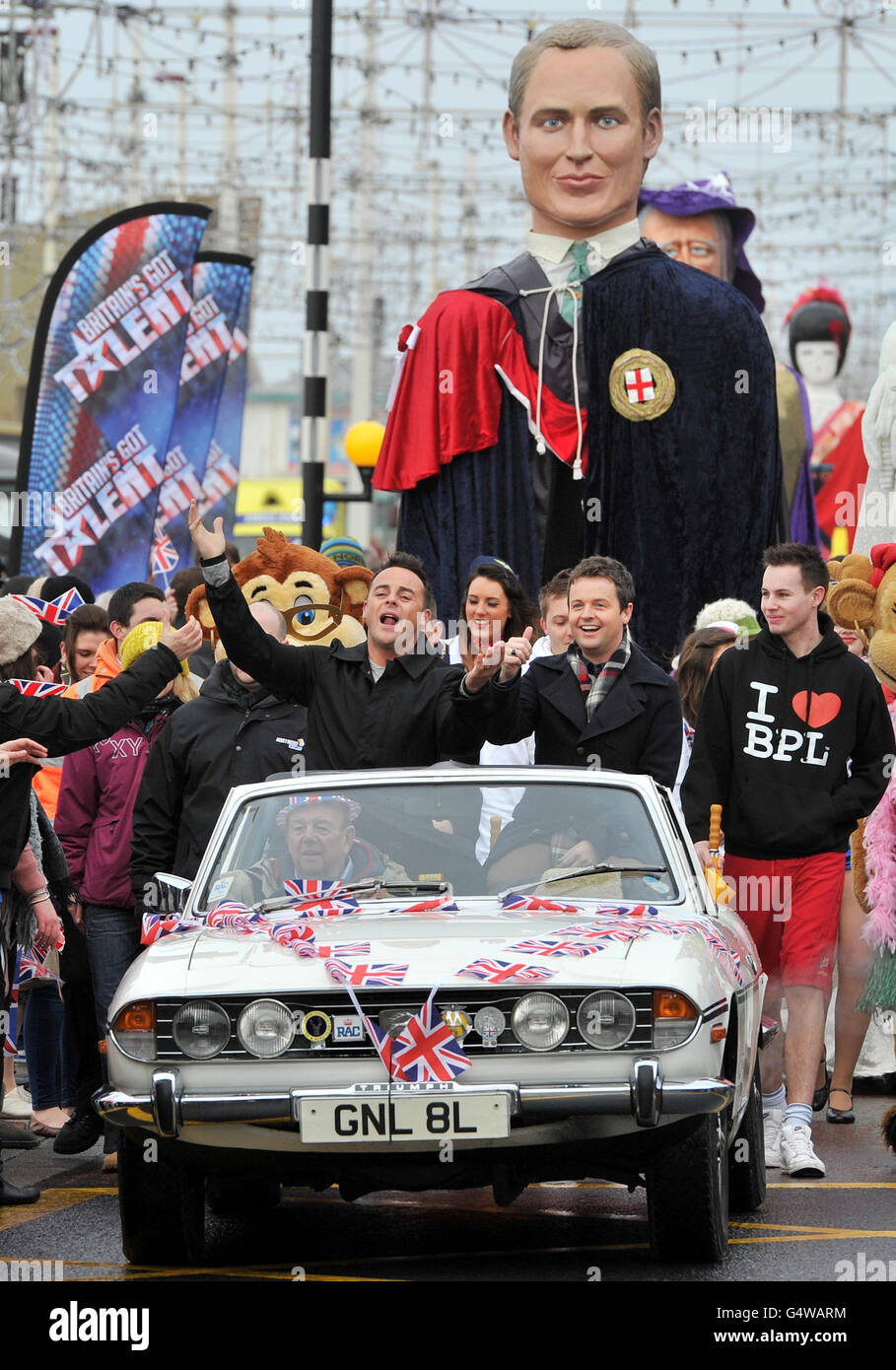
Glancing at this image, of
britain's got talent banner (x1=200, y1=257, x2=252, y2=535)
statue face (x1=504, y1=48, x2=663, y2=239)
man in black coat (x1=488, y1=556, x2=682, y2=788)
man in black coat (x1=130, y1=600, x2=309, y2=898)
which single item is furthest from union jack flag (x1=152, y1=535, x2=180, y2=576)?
man in black coat (x1=488, y1=556, x2=682, y2=788)

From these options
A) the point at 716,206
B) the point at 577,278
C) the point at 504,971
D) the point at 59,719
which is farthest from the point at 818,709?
the point at 716,206

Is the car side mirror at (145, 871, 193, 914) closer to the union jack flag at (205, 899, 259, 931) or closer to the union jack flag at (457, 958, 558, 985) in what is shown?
the union jack flag at (205, 899, 259, 931)

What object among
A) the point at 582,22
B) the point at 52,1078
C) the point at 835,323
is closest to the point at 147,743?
the point at 52,1078

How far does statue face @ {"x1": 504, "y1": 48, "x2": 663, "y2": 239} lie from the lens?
1388 cm

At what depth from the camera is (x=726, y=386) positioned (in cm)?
1443

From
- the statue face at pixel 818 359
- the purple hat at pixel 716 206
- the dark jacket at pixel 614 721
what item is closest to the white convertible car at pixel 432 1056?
the dark jacket at pixel 614 721

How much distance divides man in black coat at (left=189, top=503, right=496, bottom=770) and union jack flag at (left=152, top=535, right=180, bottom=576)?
959cm

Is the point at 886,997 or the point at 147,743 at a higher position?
the point at 147,743

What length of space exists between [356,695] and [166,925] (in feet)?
5.26

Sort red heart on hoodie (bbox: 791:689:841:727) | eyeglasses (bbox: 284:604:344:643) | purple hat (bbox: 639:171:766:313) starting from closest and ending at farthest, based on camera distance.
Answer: red heart on hoodie (bbox: 791:689:841:727)
eyeglasses (bbox: 284:604:344:643)
purple hat (bbox: 639:171:766:313)

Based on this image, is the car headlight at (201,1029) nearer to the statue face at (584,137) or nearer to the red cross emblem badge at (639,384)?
the red cross emblem badge at (639,384)

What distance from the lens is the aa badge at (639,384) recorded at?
558 inches
